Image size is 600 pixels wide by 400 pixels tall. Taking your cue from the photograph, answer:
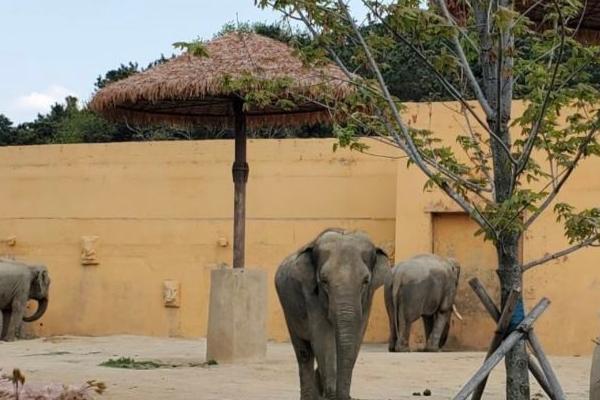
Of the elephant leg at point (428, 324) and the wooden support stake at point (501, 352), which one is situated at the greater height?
the wooden support stake at point (501, 352)

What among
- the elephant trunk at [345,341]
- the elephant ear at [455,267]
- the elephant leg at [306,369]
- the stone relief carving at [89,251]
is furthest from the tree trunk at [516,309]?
the stone relief carving at [89,251]

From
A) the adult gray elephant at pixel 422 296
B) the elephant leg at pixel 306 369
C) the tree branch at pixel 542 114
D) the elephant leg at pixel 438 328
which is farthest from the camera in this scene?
the elephant leg at pixel 438 328

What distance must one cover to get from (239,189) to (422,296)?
169 inches

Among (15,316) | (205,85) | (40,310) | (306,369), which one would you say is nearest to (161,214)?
(40,310)

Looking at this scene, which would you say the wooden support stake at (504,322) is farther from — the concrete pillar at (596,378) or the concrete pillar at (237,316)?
the concrete pillar at (237,316)

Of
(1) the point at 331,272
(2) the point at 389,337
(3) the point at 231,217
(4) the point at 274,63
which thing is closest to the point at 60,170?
(3) the point at 231,217

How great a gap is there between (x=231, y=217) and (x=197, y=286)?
116cm

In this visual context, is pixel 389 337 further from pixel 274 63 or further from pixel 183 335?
pixel 274 63

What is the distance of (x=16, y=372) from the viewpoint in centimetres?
308

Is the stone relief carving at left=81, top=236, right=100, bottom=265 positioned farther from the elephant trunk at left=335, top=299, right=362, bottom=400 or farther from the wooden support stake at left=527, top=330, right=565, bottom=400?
the wooden support stake at left=527, top=330, right=565, bottom=400

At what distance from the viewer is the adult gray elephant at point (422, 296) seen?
54.5 ft

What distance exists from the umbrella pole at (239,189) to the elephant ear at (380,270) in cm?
461

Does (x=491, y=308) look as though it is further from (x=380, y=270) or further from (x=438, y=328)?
(x=438, y=328)

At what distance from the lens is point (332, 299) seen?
7992 millimetres
